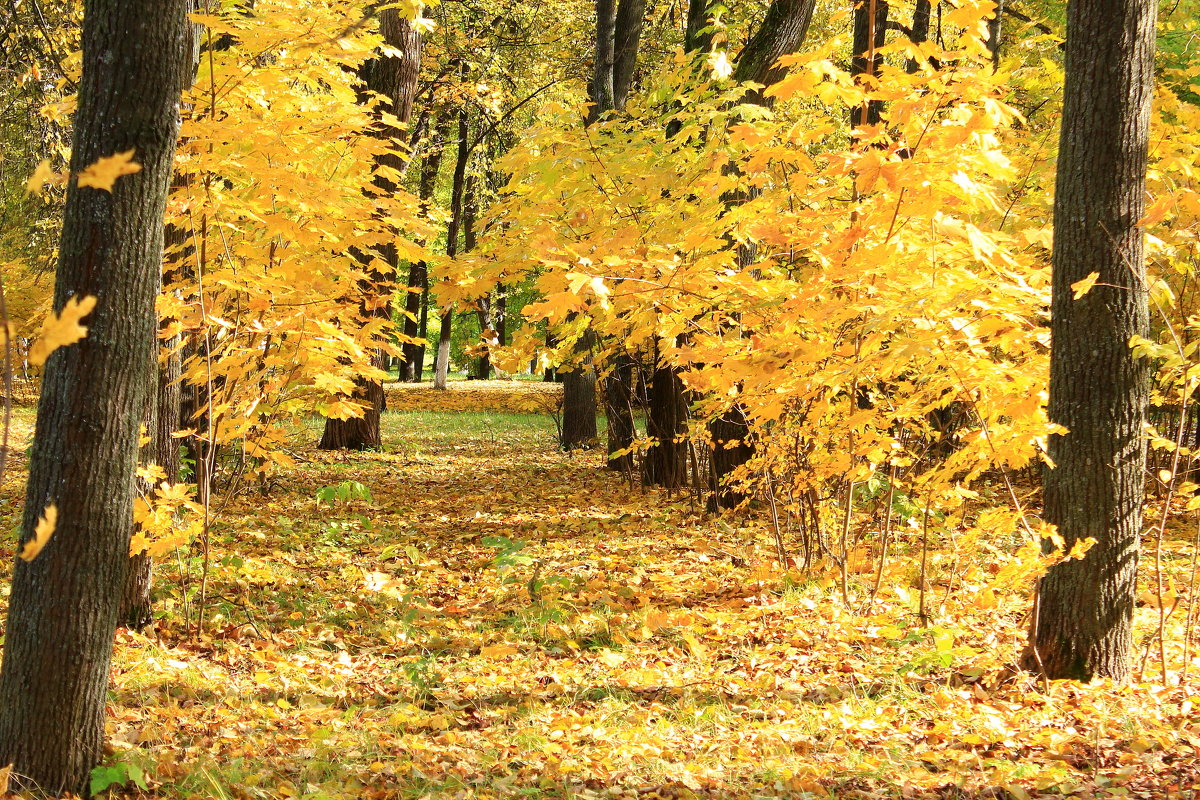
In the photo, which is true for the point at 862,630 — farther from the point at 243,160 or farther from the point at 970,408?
the point at 243,160

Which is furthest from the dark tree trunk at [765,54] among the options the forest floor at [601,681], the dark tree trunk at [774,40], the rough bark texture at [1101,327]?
the rough bark texture at [1101,327]

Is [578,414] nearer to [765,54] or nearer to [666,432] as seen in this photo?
[666,432]

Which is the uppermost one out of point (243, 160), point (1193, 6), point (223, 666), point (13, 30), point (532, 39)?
point (532, 39)

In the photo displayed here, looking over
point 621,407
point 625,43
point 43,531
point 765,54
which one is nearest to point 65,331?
point 43,531

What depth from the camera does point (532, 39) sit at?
14594 mm

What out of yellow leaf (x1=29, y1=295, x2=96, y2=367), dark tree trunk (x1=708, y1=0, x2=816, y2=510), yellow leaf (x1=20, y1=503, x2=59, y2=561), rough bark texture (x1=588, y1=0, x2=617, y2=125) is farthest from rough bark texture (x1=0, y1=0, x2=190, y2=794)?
rough bark texture (x1=588, y1=0, x2=617, y2=125)

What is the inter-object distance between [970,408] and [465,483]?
6.68 m

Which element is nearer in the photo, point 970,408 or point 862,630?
point 970,408

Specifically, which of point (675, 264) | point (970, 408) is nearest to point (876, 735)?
point (970, 408)

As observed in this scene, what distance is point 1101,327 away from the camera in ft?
11.7

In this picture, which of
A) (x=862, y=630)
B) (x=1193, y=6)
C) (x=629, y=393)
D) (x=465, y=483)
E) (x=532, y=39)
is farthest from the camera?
(x=532, y=39)

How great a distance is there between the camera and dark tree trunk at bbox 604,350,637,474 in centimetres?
905

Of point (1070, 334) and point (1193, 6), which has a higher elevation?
point (1193, 6)

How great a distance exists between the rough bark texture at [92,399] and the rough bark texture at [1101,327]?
337 centimetres
